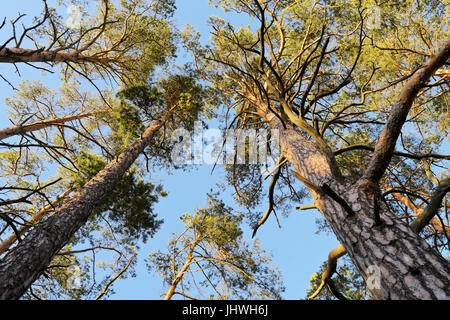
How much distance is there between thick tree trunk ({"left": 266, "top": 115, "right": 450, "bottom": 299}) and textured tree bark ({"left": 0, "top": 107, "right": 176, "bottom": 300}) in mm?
3037

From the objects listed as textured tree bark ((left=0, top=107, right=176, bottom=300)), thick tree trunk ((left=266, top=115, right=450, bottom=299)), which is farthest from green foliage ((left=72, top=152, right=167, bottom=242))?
thick tree trunk ((left=266, top=115, right=450, bottom=299))

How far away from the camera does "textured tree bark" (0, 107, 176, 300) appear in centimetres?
233

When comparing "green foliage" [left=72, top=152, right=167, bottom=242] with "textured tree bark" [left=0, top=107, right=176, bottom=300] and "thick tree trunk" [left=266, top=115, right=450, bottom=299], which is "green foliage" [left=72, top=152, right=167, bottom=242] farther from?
"thick tree trunk" [left=266, top=115, right=450, bottom=299]

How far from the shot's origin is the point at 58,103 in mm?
8078

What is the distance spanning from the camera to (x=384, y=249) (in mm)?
1420

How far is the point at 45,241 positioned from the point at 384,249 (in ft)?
12.0

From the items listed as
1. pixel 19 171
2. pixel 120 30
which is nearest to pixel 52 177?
pixel 19 171

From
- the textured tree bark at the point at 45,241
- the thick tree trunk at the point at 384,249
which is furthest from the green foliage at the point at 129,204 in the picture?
the thick tree trunk at the point at 384,249

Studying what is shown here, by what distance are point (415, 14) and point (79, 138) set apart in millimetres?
11021

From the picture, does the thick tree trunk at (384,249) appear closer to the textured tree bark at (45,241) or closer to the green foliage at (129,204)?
the textured tree bark at (45,241)

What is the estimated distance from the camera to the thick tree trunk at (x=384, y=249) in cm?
121

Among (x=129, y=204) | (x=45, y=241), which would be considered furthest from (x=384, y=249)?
(x=129, y=204)
